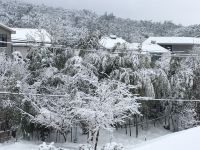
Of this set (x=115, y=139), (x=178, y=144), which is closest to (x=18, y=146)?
(x=115, y=139)

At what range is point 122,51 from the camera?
28438 mm

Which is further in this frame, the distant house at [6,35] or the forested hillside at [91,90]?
the distant house at [6,35]

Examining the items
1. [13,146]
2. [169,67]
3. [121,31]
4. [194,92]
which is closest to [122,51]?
[169,67]

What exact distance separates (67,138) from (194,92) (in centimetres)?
995

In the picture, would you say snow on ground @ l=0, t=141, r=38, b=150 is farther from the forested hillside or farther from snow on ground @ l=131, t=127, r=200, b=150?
snow on ground @ l=131, t=127, r=200, b=150

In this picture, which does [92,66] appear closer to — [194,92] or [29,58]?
[29,58]

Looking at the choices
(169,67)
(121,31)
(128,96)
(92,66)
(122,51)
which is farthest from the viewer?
(121,31)

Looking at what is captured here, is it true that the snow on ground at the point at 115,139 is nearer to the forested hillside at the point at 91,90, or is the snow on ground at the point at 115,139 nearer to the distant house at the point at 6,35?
the forested hillside at the point at 91,90

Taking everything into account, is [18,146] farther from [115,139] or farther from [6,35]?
[6,35]

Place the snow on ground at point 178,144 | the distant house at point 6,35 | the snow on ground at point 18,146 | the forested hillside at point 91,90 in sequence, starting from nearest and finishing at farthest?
the snow on ground at point 178,144, the snow on ground at point 18,146, the forested hillside at point 91,90, the distant house at point 6,35

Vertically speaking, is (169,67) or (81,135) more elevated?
(169,67)

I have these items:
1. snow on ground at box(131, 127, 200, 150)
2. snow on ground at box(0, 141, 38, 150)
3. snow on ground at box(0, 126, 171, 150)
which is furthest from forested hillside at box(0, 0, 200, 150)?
snow on ground at box(131, 127, 200, 150)

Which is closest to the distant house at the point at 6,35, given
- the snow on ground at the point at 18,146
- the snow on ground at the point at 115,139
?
the snow on ground at the point at 115,139

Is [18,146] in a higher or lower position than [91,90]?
lower
